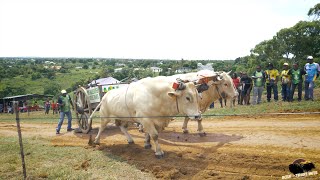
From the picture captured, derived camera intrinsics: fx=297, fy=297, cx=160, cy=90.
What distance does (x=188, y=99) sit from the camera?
7.20m

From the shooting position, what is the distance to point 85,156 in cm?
803

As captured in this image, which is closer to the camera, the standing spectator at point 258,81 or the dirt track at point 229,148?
the dirt track at point 229,148

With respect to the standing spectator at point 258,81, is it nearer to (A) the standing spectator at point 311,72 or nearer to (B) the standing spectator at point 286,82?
(B) the standing spectator at point 286,82

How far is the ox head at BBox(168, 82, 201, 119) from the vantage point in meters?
7.14

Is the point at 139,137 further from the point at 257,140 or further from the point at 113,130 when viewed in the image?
the point at 257,140

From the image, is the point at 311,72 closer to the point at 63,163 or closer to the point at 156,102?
the point at 156,102

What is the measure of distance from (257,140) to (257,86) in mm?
6709

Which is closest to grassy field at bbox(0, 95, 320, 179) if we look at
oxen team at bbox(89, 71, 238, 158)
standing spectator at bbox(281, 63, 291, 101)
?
oxen team at bbox(89, 71, 238, 158)

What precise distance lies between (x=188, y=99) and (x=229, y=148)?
162 cm

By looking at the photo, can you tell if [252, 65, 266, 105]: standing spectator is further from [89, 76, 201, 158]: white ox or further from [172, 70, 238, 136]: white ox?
[89, 76, 201, 158]: white ox

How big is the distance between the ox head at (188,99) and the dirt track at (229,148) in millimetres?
1047

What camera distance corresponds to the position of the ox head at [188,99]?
23.4 ft

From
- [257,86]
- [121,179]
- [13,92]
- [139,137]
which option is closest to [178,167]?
[121,179]

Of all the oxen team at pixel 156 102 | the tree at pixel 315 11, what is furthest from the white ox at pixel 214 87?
the tree at pixel 315 11
